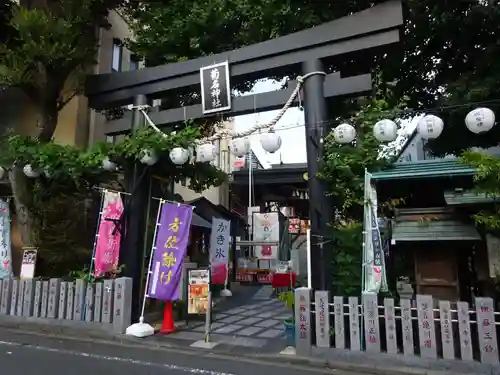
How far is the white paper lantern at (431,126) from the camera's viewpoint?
24.8ft

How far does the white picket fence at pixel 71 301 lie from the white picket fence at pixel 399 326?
4.45 meters

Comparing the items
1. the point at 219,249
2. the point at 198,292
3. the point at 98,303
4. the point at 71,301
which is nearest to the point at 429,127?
the point at 198,292

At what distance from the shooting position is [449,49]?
1238cm

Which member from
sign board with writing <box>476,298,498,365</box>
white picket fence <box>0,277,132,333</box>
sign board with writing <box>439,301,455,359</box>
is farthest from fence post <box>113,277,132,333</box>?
sign board with writing <box>476,298,498,365</box>

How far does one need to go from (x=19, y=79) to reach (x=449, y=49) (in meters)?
13.4

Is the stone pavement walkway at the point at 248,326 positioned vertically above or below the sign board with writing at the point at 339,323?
below

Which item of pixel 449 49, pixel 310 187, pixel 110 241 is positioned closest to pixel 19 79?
pixel 110 241

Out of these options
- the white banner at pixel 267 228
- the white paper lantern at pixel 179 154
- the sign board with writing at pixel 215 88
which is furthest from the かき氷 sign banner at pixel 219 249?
the sign board with writing at pixel 215 88

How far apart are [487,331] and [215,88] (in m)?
7.81

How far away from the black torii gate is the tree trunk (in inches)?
135

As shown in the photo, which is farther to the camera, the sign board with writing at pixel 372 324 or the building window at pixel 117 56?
the building window at pixel 117 56

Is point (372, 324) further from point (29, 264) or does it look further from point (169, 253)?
point (29, 264)

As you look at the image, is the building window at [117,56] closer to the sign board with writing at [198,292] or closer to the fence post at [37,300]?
the fence post at [37,300]

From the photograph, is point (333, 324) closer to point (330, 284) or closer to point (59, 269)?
point (330, 284)
